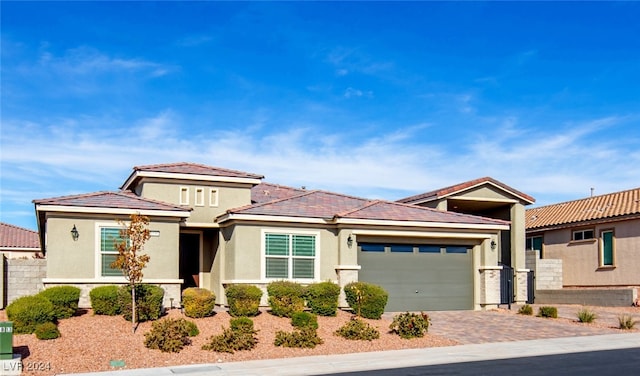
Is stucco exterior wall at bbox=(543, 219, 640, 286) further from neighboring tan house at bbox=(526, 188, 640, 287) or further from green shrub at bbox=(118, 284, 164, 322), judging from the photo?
green shrub at bbox=(118, 284, 164, 322)

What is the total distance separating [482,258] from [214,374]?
14.3 metres

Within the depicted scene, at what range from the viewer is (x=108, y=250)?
21.9 m

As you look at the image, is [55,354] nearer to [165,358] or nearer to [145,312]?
[165,358]

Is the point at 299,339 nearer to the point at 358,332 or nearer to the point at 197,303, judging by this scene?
the point at 358,332

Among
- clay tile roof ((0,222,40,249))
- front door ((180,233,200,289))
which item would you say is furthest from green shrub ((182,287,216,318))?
clay tile roof ((0,222,40,249))

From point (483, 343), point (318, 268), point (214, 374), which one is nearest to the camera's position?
point (214, 374)

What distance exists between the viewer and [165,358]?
15.9 metres

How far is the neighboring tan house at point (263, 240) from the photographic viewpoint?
71.2 ft

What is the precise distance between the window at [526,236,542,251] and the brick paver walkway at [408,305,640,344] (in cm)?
961

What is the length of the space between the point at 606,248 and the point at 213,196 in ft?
56.8

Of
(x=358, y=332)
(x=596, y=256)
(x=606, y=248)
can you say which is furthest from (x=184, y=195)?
(x=606, y=248)

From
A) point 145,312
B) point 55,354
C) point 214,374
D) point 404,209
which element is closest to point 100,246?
point 145,312

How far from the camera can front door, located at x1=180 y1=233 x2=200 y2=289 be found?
86.4 ft

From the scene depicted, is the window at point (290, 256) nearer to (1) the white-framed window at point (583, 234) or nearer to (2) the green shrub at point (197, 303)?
(2) the green shrub at point (197, 303)
